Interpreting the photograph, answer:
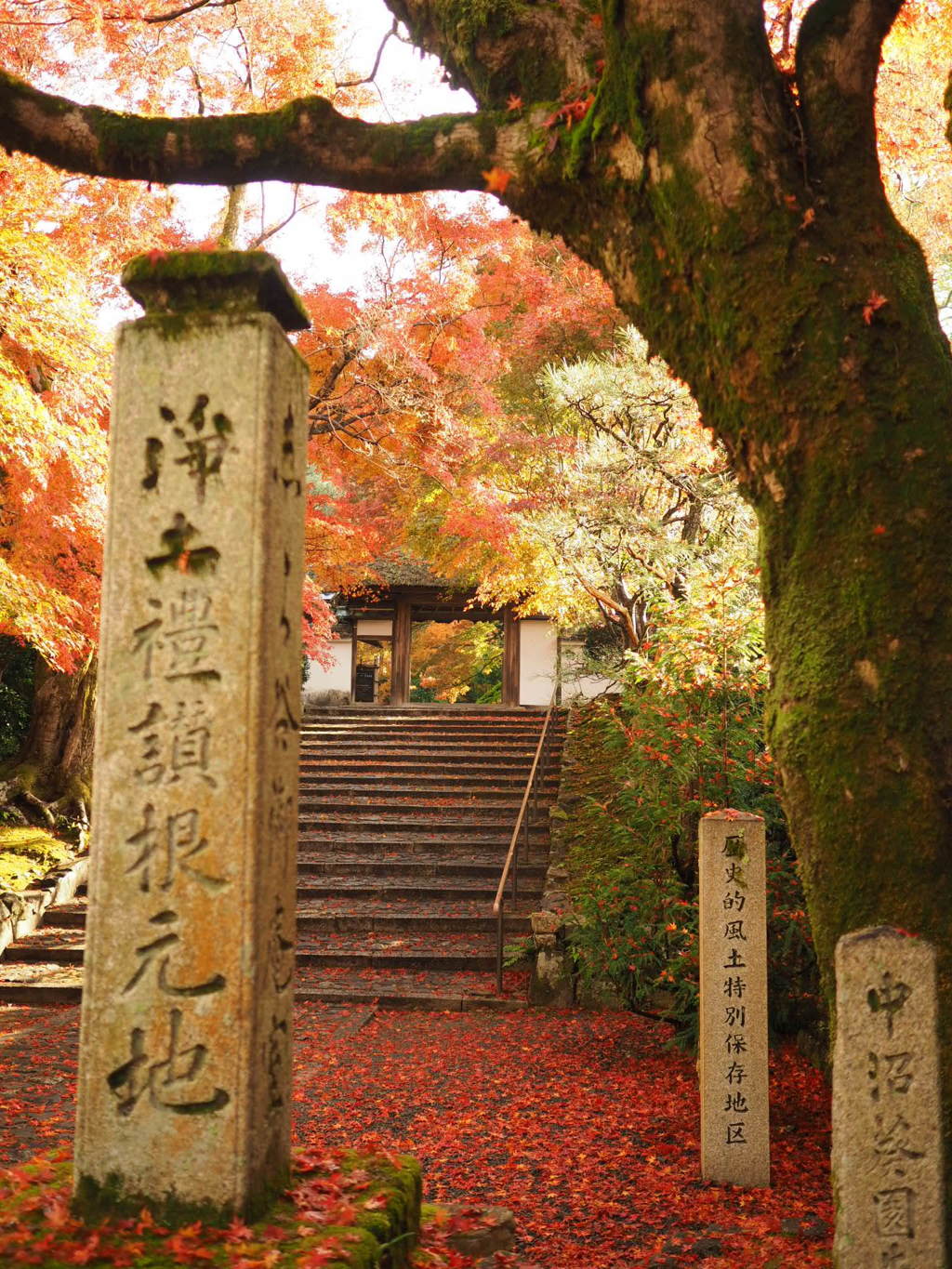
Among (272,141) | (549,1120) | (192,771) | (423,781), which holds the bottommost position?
(549,1120)

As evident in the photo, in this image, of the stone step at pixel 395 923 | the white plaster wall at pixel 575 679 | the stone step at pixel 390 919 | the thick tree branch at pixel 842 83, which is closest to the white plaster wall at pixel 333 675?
the white plaster wall at pixel 575 679

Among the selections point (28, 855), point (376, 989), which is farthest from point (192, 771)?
point (28, 855)

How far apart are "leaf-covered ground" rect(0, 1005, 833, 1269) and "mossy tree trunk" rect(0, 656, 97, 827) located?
451cm

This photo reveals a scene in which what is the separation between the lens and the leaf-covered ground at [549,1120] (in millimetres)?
4254

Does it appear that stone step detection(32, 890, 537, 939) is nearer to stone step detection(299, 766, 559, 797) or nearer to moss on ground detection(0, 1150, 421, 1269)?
stone step detection(299, 766, 559, 797)

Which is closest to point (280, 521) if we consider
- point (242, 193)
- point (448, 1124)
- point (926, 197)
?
point (448, 1124)

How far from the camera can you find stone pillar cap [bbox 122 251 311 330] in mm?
2871

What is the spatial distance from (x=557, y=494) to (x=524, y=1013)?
23.1 feet

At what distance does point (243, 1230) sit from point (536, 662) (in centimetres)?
1896

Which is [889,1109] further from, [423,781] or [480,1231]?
[423,781]

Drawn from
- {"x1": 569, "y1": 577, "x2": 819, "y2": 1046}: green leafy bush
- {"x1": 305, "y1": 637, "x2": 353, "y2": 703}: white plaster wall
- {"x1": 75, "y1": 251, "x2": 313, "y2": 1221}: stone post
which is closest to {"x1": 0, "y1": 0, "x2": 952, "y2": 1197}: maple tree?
{"x1": 75, "y1": 251, "x2": 313, "y2": 1221}: stone post

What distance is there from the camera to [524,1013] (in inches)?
315

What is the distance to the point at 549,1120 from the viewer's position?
5.71 m

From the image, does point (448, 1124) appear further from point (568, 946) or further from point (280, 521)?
point (280, 521)
